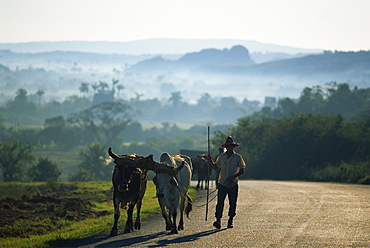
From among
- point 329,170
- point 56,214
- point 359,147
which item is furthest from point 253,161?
point 56,214

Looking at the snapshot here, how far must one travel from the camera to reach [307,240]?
12.9m

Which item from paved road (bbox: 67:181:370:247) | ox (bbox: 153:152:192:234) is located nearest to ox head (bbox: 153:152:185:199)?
ox (bbox: 153:152:192:234)

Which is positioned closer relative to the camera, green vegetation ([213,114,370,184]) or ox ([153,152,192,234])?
ox ([153,152,192,234])

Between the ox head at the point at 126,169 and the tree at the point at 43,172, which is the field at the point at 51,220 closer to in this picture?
the ox head at the point at 126,169

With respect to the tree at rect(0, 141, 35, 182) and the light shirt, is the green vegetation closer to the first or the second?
the tree at rect(0, 141, 35, 182)

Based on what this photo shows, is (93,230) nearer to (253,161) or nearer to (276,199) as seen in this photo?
(276,199)

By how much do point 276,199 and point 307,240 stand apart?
1026cm

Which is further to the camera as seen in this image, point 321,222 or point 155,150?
point 155,150

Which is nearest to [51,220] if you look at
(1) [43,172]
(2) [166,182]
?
(2) [166,182]

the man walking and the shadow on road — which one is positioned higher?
the man walking

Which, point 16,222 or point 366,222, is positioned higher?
point 366,222

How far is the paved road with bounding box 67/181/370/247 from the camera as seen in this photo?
12898 mm

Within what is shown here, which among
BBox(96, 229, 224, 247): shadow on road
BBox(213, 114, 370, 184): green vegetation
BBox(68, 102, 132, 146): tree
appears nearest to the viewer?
BBox(96, 229, 224, 247): shadow on road

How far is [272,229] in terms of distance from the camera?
14.6 meters
